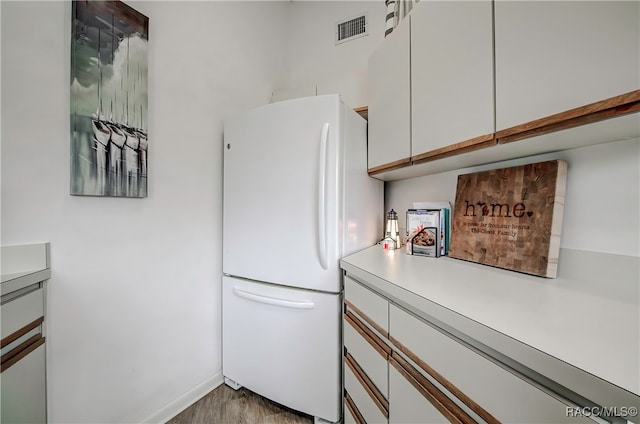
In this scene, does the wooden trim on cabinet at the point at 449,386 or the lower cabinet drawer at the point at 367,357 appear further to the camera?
the lower cabinet drawer at the point at 367,357

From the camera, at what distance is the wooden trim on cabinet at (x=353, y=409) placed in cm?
98

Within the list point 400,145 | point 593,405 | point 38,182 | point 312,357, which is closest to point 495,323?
point 593,405

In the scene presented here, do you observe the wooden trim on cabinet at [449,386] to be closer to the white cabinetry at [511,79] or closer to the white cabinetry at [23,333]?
the white cabinetry at [511,79]

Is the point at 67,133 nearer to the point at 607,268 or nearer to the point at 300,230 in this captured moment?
the point at 300,230

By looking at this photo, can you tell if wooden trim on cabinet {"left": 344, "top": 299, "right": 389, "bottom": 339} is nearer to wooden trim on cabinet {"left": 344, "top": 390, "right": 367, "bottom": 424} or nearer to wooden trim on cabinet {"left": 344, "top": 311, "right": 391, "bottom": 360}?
wooden trim on cabinet {"left": 344, "top": 311, "right": 391, "bottom": 360}

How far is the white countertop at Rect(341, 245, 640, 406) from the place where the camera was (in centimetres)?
38

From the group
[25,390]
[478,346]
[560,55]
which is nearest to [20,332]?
[25,390]

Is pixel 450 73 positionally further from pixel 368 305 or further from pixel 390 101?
pixel 368 305

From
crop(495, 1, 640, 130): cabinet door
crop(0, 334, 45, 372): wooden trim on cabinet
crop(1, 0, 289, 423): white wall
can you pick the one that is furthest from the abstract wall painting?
crop(495, 1, 640, 130): cabinet door

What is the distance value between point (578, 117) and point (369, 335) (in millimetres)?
913

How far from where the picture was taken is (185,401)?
1361 millimetres

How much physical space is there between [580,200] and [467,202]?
37 centimetres

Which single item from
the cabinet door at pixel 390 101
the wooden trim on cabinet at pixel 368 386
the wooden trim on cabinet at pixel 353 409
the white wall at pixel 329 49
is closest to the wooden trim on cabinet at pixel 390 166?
the cabinet door at pixel 390 101

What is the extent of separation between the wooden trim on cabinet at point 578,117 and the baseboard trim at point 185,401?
2004 millimetres
